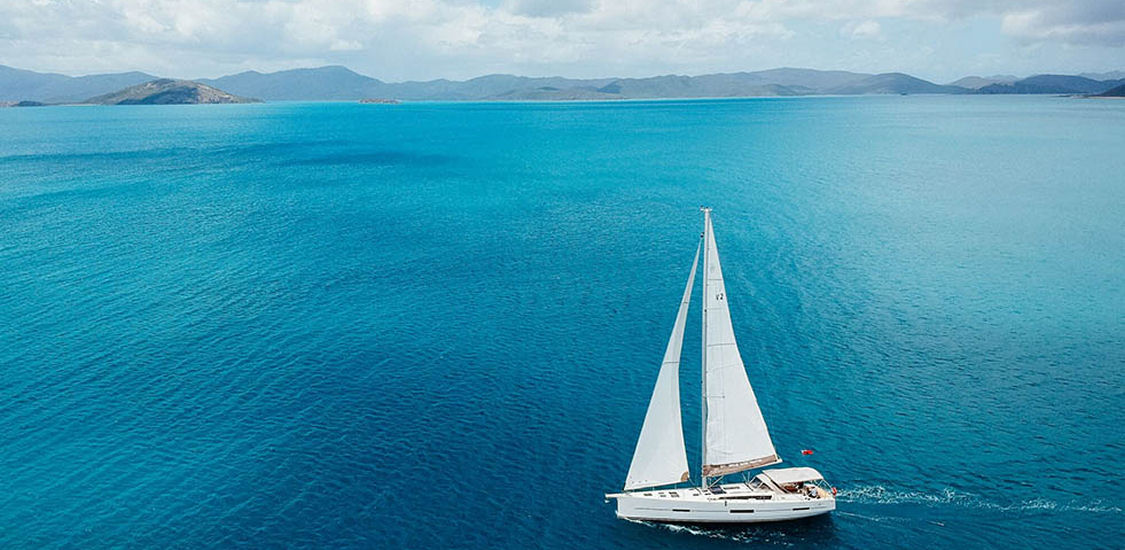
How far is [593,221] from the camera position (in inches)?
5374

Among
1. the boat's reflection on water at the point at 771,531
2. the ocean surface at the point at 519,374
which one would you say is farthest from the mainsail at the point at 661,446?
the ocean surface at the point at 519,374

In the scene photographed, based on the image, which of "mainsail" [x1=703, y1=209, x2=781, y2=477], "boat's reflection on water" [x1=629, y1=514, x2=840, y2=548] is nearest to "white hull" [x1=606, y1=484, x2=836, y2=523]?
"boat's reflection on water" [x1=629, y1=514, x2=840, y2=548]

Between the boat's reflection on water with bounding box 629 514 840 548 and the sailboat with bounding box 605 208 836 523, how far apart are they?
47 cm

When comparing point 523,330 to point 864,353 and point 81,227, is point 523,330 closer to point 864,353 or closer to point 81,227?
point 864,353

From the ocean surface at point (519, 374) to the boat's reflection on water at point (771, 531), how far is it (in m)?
0.20

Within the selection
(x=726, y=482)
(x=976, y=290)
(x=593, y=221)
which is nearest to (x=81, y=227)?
(x=593, y=221)

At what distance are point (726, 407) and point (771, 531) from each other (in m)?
8.70

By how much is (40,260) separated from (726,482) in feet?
356

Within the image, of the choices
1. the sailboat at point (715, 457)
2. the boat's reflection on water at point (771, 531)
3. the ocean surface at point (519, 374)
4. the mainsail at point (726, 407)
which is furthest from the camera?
the ocean surface at point (519, 374)

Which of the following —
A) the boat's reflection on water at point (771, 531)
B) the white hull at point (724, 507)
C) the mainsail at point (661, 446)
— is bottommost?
the boat's reflection on water at point (771, 531)

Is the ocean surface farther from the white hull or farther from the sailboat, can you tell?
the sailboat

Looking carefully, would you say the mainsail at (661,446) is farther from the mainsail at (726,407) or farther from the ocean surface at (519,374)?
the ocean surface at (519,374)

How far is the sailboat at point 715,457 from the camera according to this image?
1850 inches

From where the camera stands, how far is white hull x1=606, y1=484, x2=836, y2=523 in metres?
47.0
